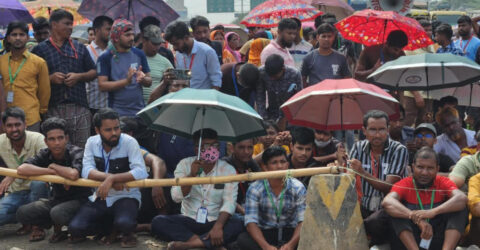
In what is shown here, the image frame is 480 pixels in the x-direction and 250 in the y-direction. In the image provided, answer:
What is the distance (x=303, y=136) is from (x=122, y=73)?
2.23 m

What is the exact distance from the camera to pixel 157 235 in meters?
7.21

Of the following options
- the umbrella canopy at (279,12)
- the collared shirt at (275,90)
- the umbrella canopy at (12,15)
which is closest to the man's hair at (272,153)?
the collared shirt at (275,90)

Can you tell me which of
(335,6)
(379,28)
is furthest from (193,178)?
(335,6)

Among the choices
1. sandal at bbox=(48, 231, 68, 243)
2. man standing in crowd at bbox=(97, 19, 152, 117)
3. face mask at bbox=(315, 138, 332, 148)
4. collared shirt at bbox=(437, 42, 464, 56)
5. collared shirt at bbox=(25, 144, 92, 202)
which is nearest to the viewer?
collared shirt at bbox=(25, 144, 92, 202)

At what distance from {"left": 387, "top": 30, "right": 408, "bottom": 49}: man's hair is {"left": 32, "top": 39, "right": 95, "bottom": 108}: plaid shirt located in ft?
12.9

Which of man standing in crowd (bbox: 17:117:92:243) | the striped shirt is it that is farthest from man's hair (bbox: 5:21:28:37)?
the striped shirt

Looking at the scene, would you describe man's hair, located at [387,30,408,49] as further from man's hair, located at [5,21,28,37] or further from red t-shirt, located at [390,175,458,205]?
man's hair, located at [5,21,28,37]

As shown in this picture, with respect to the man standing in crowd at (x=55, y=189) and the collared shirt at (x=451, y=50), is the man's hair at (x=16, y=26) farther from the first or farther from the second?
the collared shirt at (x=451, y=50)

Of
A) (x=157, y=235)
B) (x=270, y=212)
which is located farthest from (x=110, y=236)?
(x=270, y=212)

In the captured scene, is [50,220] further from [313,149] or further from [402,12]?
[402,12]

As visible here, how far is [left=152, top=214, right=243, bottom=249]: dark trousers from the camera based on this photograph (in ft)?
22.6

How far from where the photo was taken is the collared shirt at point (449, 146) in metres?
8.34

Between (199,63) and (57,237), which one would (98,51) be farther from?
(57,237)

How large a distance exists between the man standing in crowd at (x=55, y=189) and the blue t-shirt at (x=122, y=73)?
1.09 meters
